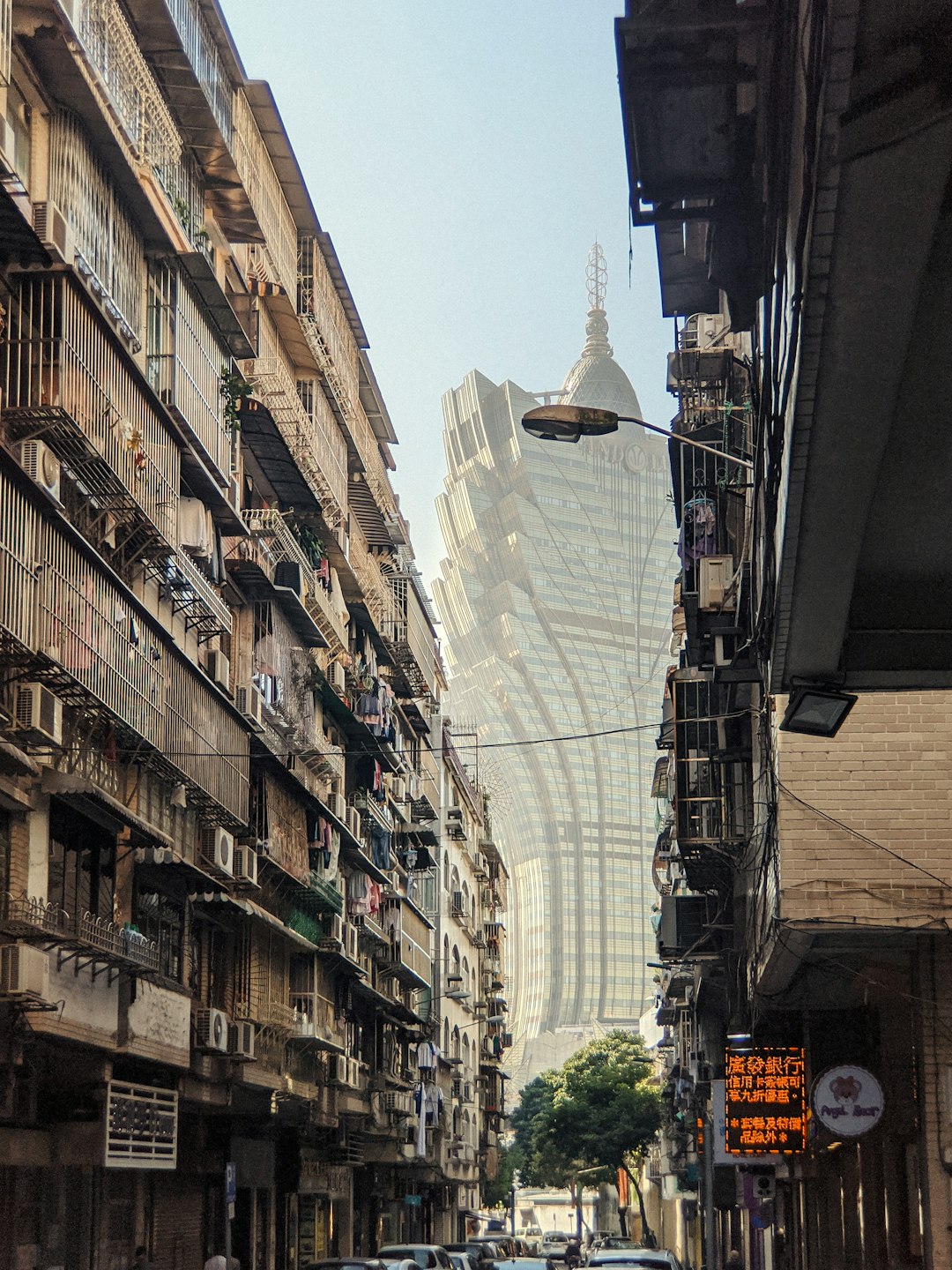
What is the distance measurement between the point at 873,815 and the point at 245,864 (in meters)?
11.8

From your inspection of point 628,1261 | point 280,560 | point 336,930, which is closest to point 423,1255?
point 336,930

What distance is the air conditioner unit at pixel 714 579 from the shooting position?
2258 centimetres

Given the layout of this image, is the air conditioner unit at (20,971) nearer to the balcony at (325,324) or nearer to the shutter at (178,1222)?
the shutter at (178,1222)

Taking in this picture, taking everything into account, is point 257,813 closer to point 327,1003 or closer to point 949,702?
point 327,1003

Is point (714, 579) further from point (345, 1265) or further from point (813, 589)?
point (813, 589)

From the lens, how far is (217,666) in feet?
85.6

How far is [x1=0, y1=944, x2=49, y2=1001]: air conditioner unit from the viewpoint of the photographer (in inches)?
622

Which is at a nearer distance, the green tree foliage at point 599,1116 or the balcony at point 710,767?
the balcony at point 710,767

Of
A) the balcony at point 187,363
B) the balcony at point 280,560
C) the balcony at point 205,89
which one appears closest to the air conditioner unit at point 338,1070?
the balcony at point 280,560

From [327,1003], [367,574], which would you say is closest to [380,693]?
[367,574]

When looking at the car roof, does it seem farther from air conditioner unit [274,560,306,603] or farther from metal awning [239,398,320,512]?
metal awning [239,398,320,512]

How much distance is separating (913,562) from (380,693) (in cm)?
3499

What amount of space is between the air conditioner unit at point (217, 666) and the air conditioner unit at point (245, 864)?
251 cm

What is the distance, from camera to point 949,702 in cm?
1678
